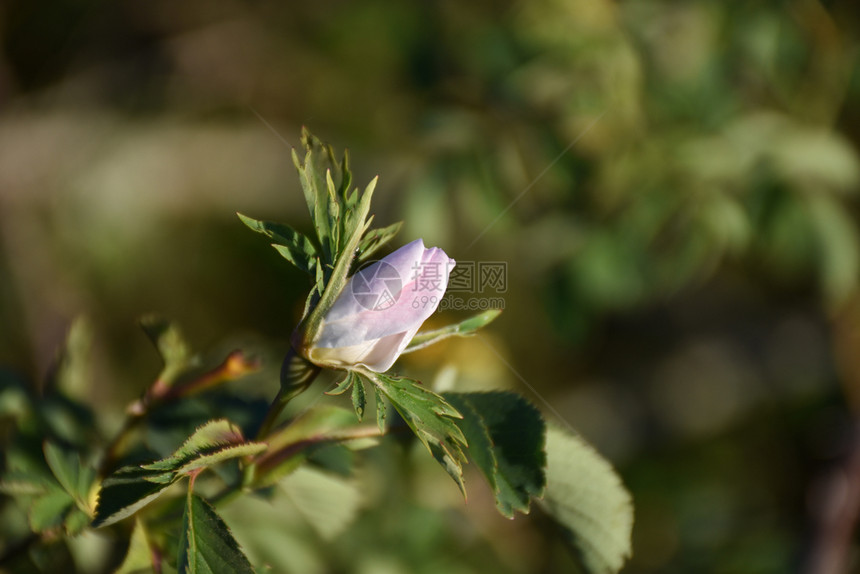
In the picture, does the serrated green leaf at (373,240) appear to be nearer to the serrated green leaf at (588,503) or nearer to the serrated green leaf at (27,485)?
the serrated green leaf at (588,503)

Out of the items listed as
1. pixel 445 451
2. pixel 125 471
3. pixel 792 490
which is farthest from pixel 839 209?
pixel 125 471

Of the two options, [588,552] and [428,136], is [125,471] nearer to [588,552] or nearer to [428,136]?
[588,552]

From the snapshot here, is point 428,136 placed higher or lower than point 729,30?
lower

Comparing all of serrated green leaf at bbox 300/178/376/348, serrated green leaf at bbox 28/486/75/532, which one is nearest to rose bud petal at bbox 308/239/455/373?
serrated green leaf at bbox 300/178/376/348

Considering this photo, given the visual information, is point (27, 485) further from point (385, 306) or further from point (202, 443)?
point (385, 306)

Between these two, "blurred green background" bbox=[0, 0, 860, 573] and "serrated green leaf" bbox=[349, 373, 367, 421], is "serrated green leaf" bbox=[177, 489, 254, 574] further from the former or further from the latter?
"blurred green background" bbox=[0, 0, 860, 573]

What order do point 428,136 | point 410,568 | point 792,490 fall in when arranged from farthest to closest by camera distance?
point 792,490
point 428,136
point 410,568
